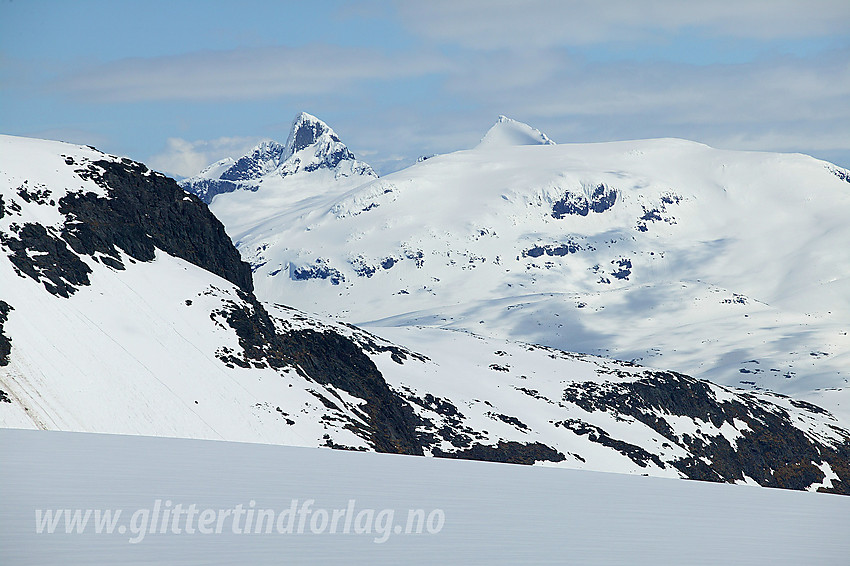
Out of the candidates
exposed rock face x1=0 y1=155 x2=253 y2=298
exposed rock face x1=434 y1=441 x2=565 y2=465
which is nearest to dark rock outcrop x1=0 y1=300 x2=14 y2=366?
exposed rock face x1=0 y1=155 x2=253 y2=298

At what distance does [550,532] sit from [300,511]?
370 inches

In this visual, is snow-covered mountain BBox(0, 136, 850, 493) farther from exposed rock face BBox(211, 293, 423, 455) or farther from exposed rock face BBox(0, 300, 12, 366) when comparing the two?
exposed rock face BBox(211, 293, 423, 455)

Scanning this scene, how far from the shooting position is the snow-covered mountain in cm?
9038

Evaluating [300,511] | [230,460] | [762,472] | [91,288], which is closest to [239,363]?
[91,288]

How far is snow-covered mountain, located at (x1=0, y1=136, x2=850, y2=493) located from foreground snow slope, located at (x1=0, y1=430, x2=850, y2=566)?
3495 centimetres

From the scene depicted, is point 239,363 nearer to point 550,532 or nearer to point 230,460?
point 230,460

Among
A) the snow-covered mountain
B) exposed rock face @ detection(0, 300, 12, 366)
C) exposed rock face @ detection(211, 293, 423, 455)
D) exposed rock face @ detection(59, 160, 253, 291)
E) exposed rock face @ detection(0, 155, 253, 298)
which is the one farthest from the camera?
exposed rock face @ detection(59, 160, 253, 291)

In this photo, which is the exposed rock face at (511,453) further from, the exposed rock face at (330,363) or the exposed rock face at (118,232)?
the exposed rock face at (118,232)

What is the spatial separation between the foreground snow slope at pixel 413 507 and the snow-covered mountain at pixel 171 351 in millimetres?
34951

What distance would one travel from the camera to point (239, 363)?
109500 millimetres

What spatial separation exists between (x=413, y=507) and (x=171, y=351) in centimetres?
7214

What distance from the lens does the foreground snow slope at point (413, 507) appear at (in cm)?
2895

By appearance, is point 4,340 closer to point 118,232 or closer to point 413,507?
point 118,232

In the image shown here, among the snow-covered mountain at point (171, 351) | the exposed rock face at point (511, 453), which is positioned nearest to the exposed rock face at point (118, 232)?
the snow-covered mountain at point (171, 351)
